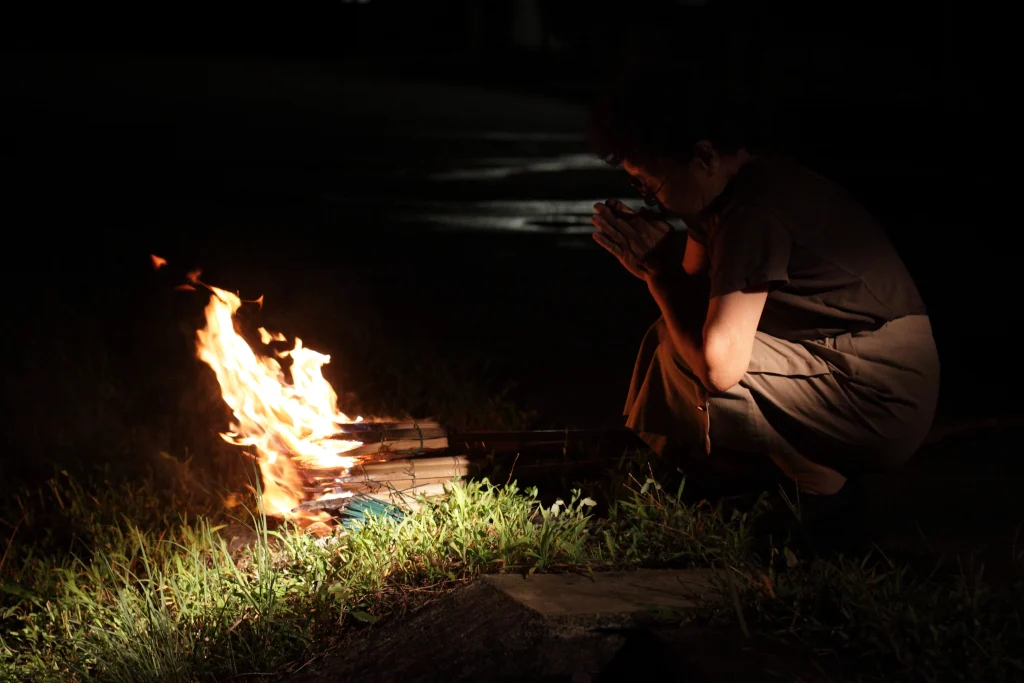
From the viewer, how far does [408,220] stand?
11164 mm

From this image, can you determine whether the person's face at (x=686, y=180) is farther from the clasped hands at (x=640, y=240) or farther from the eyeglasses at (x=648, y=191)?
the clasped hands at (x=640, y=240)

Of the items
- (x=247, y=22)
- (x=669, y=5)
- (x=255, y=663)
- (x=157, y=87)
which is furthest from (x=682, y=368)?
(x=247, y=22)

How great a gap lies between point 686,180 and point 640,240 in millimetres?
262

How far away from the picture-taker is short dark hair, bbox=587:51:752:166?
3.55m

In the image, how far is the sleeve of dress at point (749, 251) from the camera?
11.2ft

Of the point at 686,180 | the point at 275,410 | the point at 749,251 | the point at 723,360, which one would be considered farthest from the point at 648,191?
the point at 275,410

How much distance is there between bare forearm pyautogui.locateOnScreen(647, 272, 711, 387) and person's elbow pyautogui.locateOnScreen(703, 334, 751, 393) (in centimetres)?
2

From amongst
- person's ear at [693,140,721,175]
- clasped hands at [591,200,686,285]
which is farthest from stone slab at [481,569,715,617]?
person's ear at [693,140,721,175]

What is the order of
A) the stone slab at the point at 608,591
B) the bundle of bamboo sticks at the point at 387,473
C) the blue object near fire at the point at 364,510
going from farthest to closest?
the bundle of bamboo sticks at the point at 387,473 → the blue object near fire at the point at 364,510 → the stone slab at the point at 608,591

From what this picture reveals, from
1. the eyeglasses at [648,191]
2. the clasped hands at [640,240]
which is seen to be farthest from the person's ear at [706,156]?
the clasped hands at [640,240]

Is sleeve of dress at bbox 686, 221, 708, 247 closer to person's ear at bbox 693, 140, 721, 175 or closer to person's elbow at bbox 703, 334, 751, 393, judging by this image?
person's ear at bbox 693, 140, 721, 175

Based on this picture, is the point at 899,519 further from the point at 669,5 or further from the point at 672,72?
the point at 669,5

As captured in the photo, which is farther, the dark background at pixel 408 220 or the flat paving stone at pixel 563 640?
the dark background at pixel 408 220

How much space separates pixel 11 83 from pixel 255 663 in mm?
23540
